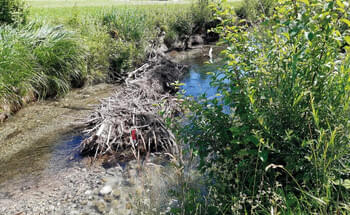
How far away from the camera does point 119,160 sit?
4715 millimetres

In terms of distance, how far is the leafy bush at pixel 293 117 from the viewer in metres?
Answer: 2.00

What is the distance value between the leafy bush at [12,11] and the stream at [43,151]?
3.09 meters

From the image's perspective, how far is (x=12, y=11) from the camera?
8.54 m

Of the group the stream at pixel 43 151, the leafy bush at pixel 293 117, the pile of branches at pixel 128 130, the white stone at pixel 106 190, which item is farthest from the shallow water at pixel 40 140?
the leafy bush at pixel 293 117

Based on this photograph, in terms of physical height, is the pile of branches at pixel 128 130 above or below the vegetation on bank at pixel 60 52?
below

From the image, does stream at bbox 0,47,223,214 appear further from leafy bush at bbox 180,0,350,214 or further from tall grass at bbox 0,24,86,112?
leafy bush at bbox 180,0,350,214

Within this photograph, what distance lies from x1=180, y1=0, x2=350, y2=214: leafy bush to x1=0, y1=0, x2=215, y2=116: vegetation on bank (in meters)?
5.38

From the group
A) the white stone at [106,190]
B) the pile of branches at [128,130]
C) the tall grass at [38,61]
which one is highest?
the tall grass at [38,61]

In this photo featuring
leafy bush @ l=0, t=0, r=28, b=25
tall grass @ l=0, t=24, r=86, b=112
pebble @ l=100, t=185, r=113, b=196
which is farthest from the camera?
leafy bush @ l=0, t=0, r=28, b=25

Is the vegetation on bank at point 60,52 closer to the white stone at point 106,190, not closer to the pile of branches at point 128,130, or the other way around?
the pile of branches at point 128,130

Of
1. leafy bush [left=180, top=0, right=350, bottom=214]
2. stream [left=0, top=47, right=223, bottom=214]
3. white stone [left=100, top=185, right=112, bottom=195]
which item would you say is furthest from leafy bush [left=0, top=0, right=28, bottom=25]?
leafy bush [left=180, top=0, right=350, bottom=214]

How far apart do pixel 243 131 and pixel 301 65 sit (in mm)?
739

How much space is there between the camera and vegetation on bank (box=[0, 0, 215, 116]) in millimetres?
6504

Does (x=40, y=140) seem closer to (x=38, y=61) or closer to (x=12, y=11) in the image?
(x=38, y=61)
